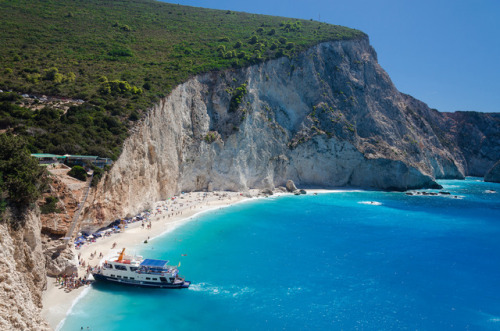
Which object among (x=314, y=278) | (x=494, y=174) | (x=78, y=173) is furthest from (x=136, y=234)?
(x=494, y=174)

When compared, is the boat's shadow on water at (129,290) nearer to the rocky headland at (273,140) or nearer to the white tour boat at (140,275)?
the white tour boat at (140,275)

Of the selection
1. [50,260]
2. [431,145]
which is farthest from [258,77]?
[431,145]

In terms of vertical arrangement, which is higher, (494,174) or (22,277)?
(494,174)

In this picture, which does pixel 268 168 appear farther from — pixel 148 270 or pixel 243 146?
pixel 148 270

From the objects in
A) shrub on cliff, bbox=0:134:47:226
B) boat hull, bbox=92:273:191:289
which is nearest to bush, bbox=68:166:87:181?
shrub on cliff, bbox=0:134:47:226

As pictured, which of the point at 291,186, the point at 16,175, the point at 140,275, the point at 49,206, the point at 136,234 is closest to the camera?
the point at 16,175

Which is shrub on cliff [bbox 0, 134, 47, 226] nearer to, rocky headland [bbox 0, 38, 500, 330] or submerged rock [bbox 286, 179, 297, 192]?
rocky headland [bbox 0, 38, 500, 330]

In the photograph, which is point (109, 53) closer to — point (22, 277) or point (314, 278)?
point (22, 277)
